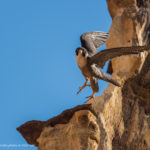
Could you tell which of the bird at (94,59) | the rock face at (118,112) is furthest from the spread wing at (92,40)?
the rock face at (118,112)

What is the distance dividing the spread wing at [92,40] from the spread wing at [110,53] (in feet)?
0.66

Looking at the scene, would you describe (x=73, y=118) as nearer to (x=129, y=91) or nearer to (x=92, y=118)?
(x=92, y=118)

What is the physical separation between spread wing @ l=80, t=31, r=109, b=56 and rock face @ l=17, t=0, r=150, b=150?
2.16 feet

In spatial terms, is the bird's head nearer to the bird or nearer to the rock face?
the bird

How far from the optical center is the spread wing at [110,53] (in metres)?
4.64

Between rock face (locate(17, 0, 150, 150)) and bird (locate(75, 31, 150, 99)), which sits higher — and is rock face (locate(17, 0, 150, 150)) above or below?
below

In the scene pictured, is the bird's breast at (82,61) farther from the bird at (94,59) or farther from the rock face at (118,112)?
the rock face at (118,112)

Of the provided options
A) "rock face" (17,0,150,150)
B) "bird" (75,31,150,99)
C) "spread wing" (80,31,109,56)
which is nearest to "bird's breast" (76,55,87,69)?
"bird" (75,31,150,99)

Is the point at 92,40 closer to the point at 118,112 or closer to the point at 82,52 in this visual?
the point at 82,52

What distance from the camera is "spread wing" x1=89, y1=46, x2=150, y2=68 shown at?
4637mm

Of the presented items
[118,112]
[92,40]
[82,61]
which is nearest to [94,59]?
[82,61]

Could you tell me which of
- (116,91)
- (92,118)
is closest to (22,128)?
(92,118)

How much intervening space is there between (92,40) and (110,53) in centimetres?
67

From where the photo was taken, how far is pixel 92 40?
5387 millimetres
